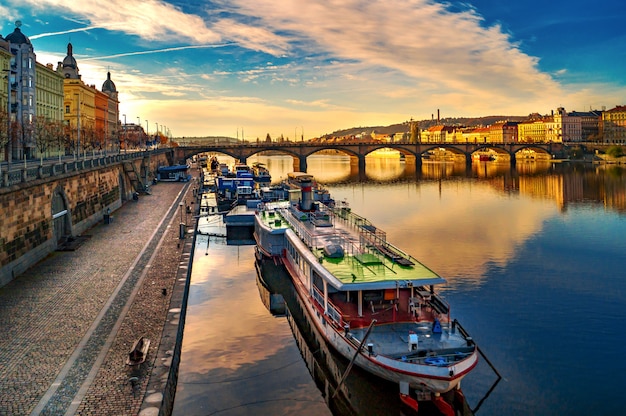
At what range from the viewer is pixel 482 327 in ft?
76.9

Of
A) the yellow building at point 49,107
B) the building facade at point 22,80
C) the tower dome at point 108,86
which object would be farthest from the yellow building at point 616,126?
the building facade at point 22,80

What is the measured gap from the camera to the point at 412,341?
16.7 metres

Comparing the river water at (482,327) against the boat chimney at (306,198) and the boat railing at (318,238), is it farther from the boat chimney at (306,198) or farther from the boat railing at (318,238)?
the boat chimney at (306,198)

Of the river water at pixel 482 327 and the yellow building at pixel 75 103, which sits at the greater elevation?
the yellow building at pixel 75 103

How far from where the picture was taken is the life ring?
1588cm

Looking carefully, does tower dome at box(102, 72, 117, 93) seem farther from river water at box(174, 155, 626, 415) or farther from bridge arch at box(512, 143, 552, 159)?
river water at box(174, 155, 626, 415)

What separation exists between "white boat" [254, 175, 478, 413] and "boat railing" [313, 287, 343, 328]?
4 cm

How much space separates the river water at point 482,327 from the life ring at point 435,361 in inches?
65.3

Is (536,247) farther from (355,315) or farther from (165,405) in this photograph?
(165,405)

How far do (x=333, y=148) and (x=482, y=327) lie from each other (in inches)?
4371

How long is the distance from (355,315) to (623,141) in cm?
20112

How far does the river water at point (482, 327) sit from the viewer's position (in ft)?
57.0

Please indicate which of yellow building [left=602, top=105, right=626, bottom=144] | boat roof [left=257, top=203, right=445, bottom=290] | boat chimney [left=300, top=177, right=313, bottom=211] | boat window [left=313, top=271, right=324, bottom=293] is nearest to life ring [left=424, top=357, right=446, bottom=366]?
boat roof [left=257, top=203, right=445, bottom=290]

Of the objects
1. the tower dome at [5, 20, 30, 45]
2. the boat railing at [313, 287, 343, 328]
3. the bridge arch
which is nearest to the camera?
the boat railing at [313, 287, 343, 328]
